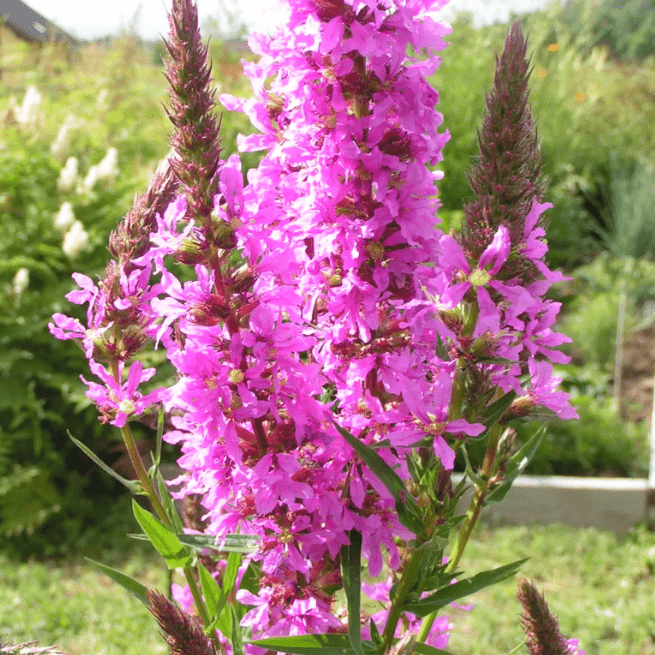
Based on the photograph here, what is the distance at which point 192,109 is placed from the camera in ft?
2.79

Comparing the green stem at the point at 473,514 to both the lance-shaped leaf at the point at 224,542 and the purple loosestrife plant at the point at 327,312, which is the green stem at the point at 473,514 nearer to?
the purple loosestrife plant at the point at 327,312

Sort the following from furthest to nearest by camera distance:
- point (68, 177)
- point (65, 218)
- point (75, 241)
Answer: point (68, 177) → point (65, 218) → point (75, 241)

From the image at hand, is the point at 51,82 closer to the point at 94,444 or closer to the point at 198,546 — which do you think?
the point at 94,444

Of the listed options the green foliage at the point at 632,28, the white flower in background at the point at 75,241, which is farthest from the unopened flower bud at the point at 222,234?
the green foliage at the point at 632,28

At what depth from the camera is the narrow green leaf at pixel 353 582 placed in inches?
36.3

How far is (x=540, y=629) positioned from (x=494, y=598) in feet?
9.05

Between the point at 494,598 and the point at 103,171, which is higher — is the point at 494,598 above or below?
below

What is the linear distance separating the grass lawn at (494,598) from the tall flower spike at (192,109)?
251cm

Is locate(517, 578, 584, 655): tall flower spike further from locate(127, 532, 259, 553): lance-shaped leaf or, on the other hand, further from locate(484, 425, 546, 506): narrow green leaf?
locate(127, 532, 259, 553): lance-shaped leaf

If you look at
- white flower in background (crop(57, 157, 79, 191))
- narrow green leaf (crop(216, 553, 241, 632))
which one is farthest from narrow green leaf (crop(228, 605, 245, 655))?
white flower in background (crop(57, 157, 79, 191))

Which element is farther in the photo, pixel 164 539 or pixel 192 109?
pixel 164 539

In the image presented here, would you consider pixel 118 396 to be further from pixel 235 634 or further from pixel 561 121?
pixel 561 121

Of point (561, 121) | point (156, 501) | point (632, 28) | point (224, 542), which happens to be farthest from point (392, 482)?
point (632, 28)

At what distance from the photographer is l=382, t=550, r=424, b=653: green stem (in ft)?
3.39
